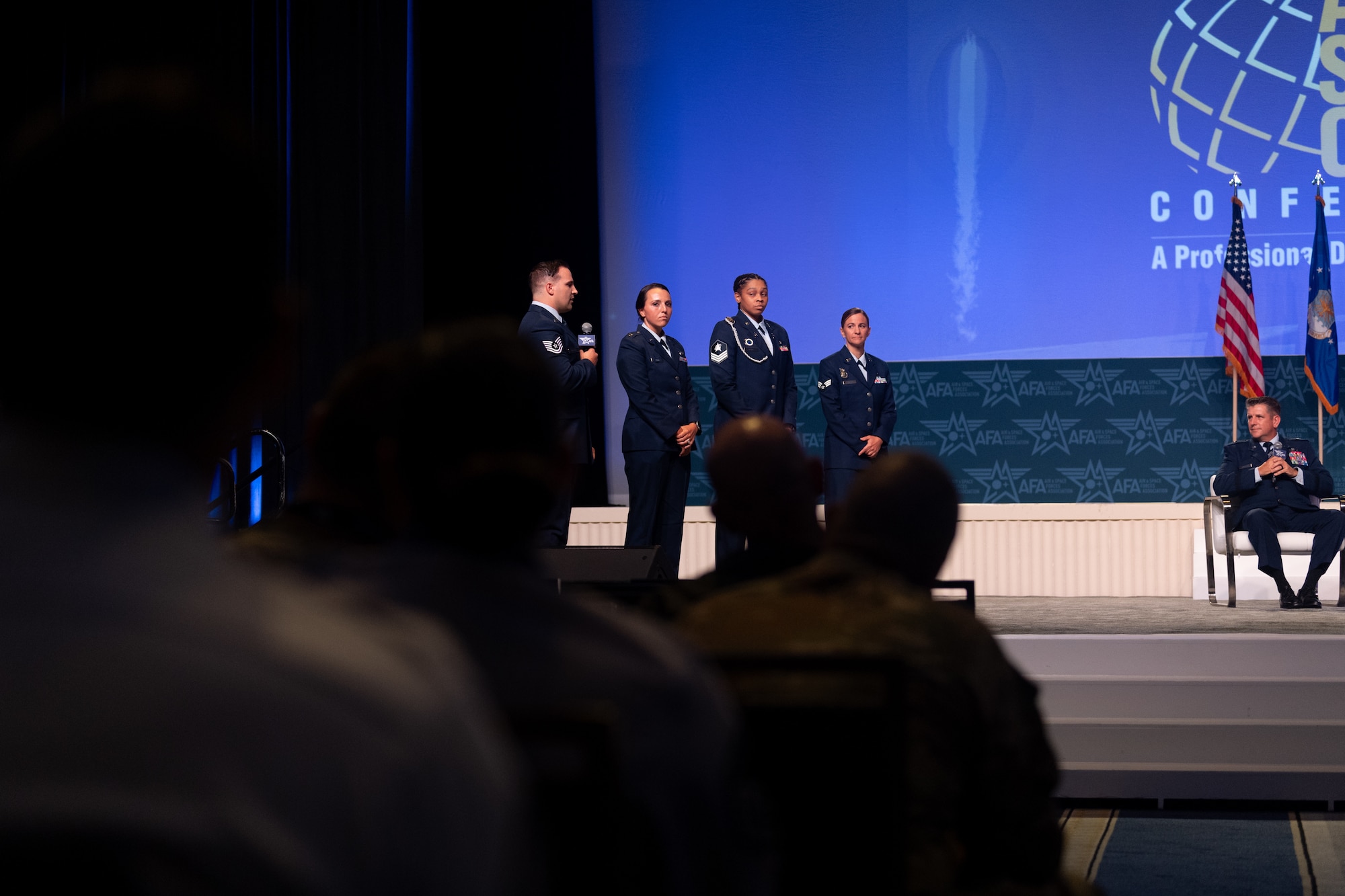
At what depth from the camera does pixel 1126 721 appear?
3.27 m

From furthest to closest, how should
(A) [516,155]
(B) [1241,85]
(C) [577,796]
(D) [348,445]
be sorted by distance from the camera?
(A) [516,155], (B) [1241,85], (D) [348,445], (C) [577,796]

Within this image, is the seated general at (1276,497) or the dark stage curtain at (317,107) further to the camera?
the seated general at (1276,497)

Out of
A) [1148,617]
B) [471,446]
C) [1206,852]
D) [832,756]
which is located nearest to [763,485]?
[832,756]

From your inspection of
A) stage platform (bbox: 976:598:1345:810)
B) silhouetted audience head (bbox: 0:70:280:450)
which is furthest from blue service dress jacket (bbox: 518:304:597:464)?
silhouetted audience head (bbox: 0:70:280:450)

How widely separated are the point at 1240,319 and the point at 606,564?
4.24m

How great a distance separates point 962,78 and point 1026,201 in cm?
79

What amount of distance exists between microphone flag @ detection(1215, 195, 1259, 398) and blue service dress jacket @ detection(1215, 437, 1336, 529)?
2.29 feet

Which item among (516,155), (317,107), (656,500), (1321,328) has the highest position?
(516,155)

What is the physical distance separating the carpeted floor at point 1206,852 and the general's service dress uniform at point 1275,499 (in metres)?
3.10

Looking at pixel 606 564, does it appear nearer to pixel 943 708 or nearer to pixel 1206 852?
pixel 1206 852

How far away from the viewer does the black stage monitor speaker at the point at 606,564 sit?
13.3ft

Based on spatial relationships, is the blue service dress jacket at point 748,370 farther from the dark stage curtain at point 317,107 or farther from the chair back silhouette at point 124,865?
the chair back silhouette at point 124,865

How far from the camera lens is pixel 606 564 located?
411 centimetres

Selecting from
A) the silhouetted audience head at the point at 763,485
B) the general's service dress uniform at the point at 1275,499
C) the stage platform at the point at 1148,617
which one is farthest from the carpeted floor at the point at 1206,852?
the general's service dress uniform at the point at 1275,499
